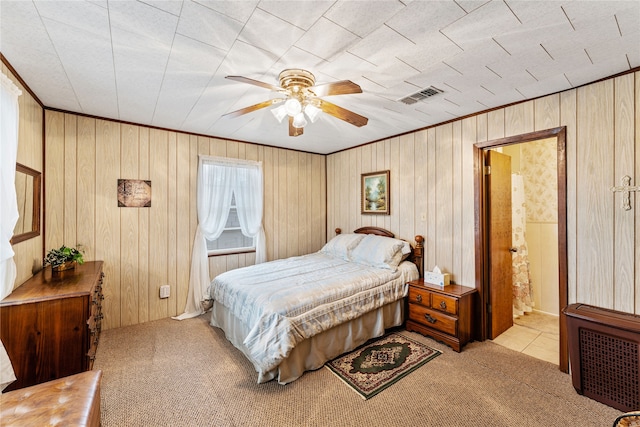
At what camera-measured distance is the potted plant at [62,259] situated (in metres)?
2.58

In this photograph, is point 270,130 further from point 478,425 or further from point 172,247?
point 478,425

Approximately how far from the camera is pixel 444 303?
9.52ft

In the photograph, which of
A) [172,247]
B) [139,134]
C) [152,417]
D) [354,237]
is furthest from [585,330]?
[139,134]

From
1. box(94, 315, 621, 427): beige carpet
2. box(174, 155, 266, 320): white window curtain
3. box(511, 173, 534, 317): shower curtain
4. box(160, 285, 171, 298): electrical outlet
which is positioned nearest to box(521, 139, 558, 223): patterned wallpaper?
box(511, 173, 534, 317): shower curtain

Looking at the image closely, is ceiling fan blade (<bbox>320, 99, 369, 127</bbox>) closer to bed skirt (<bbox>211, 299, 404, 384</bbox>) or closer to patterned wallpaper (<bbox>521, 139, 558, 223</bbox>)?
bed skirt (<bbox>211, 299, 404, 384</bbox>)

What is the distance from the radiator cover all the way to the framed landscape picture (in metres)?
2.30

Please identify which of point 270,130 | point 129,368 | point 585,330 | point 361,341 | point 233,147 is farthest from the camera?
point 233,147

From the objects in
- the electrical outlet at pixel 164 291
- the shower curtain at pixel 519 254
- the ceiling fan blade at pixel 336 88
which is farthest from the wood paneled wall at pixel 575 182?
the electrical outlet at pixel 164 291

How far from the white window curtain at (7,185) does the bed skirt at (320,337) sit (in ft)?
5.12

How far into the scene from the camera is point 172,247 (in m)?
3.62

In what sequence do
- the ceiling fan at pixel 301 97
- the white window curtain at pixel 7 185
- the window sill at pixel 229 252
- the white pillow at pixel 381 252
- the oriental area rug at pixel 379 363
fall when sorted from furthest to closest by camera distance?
the window sill at pixel 229 252
the white pillow at pixel 381 252
the oriental area rug at pixel 379 363
the ceiling fan at pixel 301 97
the white window curtain at pixel 7 185

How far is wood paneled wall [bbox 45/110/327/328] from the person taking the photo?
2.96 meters

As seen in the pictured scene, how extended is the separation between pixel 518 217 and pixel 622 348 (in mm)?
2051

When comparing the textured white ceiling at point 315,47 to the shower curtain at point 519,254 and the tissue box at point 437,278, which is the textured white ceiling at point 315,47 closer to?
the shower curtain at point 519,254
